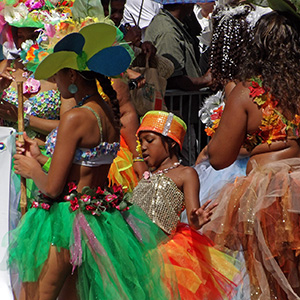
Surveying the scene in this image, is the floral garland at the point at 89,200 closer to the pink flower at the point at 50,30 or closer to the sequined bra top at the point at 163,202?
the sequined bra top at the point at 163,202

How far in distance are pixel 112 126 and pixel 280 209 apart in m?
1.17

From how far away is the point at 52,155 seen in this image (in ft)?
12.9

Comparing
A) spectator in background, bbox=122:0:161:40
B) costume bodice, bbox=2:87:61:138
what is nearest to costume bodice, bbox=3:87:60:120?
costume bodice, bbox=2:87:61:138

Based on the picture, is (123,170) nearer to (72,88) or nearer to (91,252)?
(72,88)

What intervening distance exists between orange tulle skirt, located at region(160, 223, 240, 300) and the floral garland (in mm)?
455

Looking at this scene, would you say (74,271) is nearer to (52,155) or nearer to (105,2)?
(52,155)

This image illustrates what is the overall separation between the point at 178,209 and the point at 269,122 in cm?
105

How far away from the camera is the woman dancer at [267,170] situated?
3811mm

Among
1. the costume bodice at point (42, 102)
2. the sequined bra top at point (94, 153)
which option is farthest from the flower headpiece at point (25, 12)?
the sequined bra top at point (94, 153)

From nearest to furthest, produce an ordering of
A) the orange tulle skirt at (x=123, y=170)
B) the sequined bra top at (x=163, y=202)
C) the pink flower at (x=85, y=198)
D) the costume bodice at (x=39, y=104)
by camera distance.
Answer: the pink flower at (x=85, y=198) → the sequined bra top at (x=163, y=202) → the costume bodice at (x=39, y=104) → the orange tulle skirt at (x=123, y=170)

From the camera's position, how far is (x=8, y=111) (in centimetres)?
494

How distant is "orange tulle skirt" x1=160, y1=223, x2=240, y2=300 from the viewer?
4148 millimetres

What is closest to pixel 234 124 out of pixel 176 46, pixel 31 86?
pixel 31 86

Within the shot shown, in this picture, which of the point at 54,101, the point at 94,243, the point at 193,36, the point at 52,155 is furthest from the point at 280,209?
the point at 193,36
